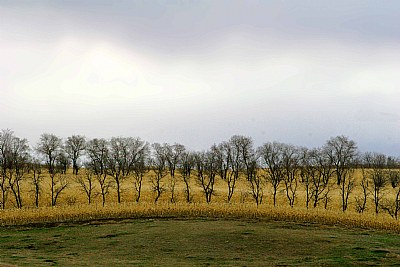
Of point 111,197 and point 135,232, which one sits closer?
point 135,232

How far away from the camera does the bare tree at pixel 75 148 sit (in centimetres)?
11250

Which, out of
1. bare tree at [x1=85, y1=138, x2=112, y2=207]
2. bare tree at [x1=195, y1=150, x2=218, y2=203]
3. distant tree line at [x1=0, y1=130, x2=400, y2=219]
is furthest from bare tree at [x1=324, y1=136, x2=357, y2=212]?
bare tree at [x1=85, y1=138, x2=112, y2=207]

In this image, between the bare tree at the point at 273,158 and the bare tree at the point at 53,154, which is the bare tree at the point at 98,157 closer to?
the bare tree at the point at 53,154

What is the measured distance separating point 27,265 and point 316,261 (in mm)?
16914

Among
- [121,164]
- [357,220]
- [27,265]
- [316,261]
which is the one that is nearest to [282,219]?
[357,220]

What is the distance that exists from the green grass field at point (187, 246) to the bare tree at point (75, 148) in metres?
64.3

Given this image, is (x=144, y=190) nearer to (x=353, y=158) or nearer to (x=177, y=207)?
(x=177, y=207)

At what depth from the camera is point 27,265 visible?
2473 cm

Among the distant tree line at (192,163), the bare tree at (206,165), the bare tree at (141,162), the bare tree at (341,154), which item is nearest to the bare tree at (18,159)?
the distant tree line at (192,163)

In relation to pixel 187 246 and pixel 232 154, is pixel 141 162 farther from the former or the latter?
pixel 187 246

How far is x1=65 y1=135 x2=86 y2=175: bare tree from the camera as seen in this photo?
11250cm

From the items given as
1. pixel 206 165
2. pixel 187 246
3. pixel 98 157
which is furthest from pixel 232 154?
pixel 187 246

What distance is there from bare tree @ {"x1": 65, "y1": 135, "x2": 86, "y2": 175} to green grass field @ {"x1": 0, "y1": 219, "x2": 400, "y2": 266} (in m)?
64.3

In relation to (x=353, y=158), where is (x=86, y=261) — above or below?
below
